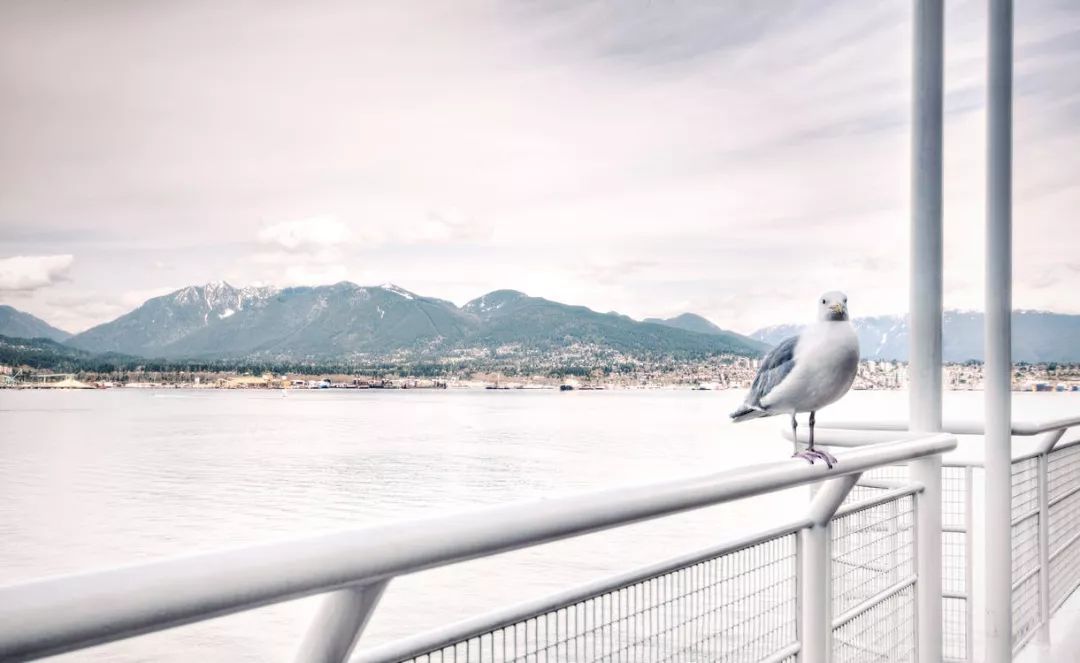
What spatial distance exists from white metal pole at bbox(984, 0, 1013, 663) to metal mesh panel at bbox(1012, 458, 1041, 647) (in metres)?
0.30

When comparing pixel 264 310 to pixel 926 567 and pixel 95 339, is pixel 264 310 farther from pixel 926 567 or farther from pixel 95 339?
pixel 926 567

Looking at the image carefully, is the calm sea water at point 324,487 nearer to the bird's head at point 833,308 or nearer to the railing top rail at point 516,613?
the railing top rail at point 516,613

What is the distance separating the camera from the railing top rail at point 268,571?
1.89 ft

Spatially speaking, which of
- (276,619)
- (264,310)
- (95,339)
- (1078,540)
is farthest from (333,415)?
(1078,540)

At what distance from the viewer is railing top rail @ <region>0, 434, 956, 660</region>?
576 millimetres

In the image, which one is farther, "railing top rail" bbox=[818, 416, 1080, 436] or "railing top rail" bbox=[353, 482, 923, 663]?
"railing top rail" bbox=[818, 416, 1080, 436]

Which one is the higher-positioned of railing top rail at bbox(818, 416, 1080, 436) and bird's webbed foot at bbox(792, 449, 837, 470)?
bird's webbed foot at bbox(792, 449, 837, 470)

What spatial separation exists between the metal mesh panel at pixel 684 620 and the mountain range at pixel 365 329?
7329cm

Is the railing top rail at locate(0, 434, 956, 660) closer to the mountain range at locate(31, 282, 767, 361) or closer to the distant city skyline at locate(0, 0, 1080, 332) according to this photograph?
the mountain range at locate(31, 282, 767, 361)

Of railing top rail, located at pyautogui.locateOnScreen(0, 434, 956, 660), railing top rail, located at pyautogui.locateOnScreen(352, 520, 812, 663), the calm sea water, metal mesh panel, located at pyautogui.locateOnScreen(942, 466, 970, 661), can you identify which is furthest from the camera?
the calm sea water

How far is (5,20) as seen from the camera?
377 feet

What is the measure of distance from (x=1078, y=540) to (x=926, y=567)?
2.64 metres

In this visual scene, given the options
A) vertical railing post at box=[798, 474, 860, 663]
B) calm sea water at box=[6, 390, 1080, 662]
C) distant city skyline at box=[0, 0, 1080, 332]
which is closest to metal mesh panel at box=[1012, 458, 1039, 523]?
calm sea water at box=[6, 390, 1080, 662]

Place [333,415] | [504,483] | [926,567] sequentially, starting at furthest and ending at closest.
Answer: [333,415] → [504,483] → [926,567]
